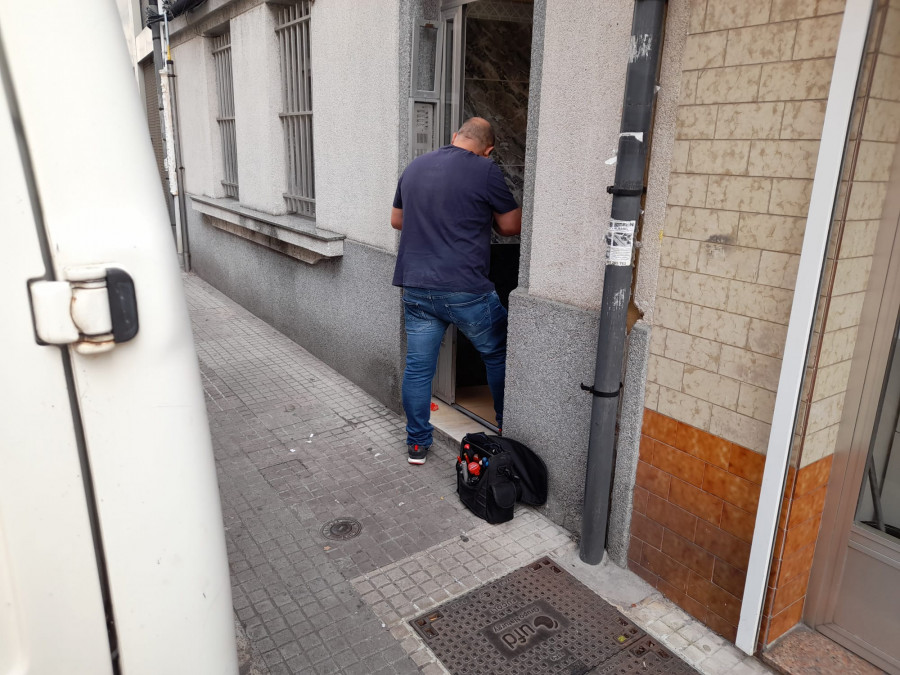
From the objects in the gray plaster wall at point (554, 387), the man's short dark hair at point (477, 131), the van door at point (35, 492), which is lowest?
the gray plaster wall at point (554, 387)

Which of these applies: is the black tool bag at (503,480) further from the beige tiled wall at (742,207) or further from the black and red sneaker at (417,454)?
the beige tiled wall at (742,207)

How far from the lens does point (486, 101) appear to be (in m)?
5.21

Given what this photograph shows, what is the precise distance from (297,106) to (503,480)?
4.55 metres

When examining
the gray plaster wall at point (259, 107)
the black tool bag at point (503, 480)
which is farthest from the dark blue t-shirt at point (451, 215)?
the gray plaster wall at point (259, 107)

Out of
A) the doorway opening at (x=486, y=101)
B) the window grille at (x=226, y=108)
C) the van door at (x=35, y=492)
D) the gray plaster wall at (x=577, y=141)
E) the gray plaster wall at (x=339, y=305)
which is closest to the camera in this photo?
the van door at (x=35, y=492)

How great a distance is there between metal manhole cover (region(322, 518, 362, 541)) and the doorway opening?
→ 4.52 feet

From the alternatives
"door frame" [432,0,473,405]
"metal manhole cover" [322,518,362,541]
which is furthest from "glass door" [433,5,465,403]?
"metal manhole cover" [322,518,362,541]

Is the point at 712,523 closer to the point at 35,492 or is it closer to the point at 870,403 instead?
the point at 870,403

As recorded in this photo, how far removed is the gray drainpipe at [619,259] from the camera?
2711mm

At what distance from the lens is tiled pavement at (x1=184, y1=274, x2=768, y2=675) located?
2.85 meters

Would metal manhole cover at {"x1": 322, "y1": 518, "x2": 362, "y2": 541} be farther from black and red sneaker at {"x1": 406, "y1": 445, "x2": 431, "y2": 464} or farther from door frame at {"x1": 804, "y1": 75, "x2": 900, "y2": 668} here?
door frame at {"x1": 804, "y1": 75, "x2": 900, "y2": 668}

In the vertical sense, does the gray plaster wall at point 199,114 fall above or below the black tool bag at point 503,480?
above

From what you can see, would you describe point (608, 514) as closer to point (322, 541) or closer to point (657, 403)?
point (657, 403)

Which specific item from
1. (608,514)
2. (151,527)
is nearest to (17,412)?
(151,527)
